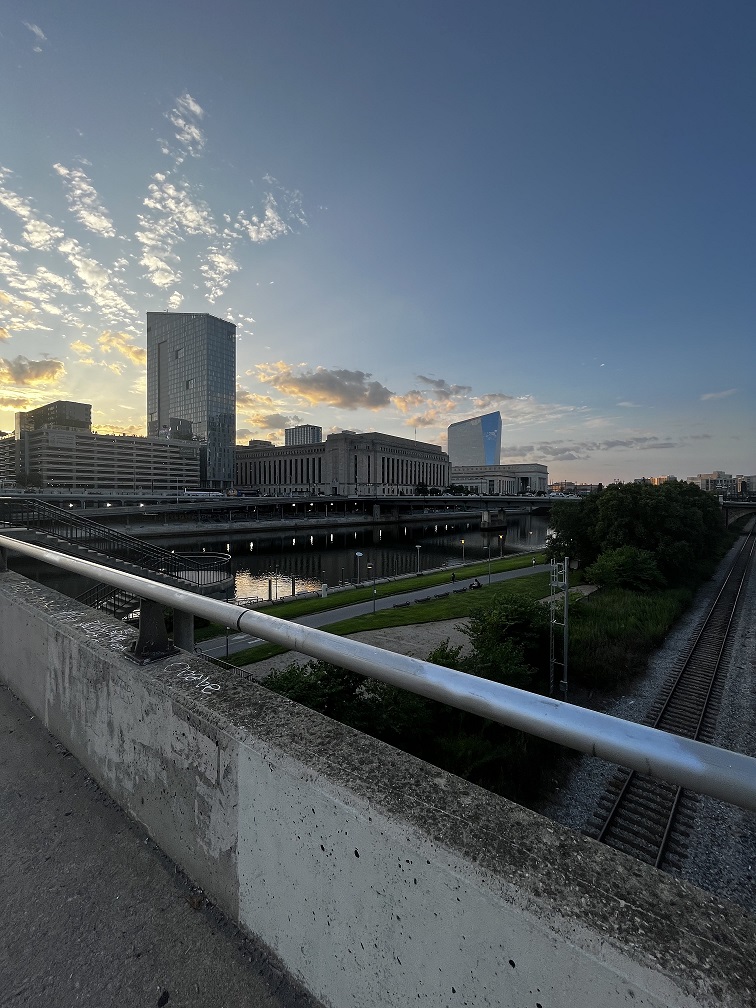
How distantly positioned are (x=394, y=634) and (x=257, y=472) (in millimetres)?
170627

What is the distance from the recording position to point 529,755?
43.8 ft

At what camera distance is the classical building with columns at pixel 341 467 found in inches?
6348

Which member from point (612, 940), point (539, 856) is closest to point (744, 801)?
point (612, 940)

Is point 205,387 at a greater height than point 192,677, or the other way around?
point 205,387

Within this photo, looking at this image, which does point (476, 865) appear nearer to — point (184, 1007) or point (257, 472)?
point (184, 1007)

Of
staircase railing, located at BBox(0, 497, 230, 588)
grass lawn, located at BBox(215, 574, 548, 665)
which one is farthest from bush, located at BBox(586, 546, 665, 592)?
staircase railing, located at BBox(0, 497, 230, 588)

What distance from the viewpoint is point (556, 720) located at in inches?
52.2

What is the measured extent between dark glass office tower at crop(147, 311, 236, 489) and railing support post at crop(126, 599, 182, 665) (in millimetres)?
182423

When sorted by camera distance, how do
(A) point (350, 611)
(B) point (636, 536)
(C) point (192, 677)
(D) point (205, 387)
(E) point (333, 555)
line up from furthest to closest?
(D) point (205, 387) < (E) point (333, 555) < (B) point (636, 536) < (A) point (350, 611) < (C) point (192, 677)

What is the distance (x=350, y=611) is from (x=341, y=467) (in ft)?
436

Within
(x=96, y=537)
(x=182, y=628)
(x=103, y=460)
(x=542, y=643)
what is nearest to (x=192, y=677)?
(x=182, y=628)

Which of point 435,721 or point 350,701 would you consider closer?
point 350,701

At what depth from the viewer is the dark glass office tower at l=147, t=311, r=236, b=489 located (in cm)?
18362

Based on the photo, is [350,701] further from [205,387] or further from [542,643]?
[205,387]
